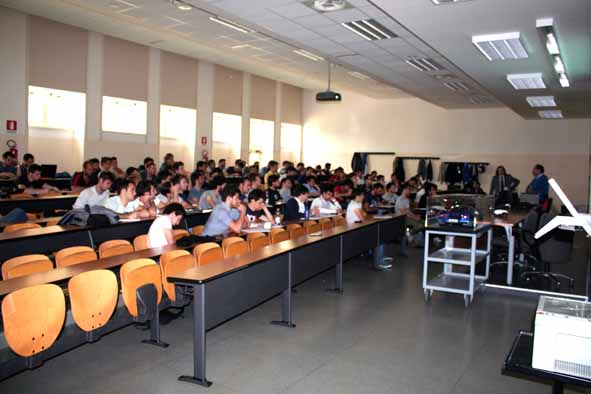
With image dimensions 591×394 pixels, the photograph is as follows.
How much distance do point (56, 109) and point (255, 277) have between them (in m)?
9.03

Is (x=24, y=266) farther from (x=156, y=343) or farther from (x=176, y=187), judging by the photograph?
(x=176, y=187)

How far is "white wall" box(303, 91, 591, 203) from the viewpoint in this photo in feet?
48.4

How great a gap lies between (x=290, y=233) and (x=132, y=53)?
8.06 m

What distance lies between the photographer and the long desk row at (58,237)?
4.72 metres

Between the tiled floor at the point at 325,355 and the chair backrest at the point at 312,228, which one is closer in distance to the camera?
the tiled floor at the point at 325,355

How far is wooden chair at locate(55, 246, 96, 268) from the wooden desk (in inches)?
46.0

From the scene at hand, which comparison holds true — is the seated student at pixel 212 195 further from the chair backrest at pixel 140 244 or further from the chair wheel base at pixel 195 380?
the chair wheel base at pixel 195 380

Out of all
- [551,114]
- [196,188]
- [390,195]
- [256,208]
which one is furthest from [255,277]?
[551,114]

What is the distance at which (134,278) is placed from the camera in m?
3.66

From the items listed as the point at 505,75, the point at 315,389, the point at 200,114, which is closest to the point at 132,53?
the point at 200,114

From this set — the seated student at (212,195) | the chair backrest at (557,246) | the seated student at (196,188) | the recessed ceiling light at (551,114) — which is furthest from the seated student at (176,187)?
the recessed ceiling light at (551,114)

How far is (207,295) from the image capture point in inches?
137

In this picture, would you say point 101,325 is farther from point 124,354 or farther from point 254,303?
point 254,303

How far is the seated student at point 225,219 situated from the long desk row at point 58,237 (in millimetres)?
975
